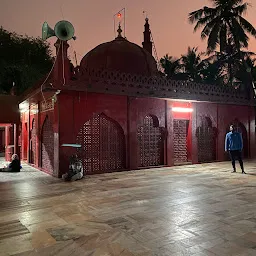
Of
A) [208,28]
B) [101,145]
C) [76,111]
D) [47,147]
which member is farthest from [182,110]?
[208,28]

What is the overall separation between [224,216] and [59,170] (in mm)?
5872

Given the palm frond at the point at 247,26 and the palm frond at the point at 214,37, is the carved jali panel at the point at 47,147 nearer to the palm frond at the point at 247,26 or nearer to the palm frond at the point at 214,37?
the palm frond at the point at 214,37

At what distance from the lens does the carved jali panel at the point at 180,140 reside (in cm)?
1236

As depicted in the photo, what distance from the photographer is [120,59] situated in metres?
12.7

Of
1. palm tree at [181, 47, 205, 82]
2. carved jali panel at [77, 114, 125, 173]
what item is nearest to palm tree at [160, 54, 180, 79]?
palm tree at [181, 47, 205, 82]

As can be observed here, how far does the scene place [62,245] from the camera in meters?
3.48

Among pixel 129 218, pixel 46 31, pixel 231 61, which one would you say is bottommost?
pixel 129 218

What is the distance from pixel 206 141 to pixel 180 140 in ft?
5.52

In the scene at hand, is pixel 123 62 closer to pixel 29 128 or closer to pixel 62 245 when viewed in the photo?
pixel 29 128

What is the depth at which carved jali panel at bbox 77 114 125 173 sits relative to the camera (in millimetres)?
9656

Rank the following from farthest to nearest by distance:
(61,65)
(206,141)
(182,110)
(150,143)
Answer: (206,141)
(182,110)
(150,143)
(61,65)

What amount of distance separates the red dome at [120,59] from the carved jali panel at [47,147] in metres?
3.64

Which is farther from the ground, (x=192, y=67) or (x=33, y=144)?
(x=192, y=67)

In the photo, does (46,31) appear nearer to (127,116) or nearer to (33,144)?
(127,116)
